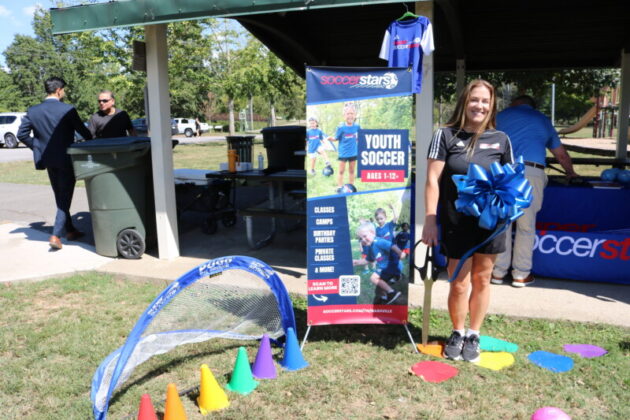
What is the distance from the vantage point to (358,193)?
3826 mm

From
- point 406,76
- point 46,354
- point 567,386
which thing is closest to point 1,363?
point 46,354

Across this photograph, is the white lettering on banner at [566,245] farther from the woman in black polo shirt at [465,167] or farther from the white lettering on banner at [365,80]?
the white lettering on banner at [365,80]

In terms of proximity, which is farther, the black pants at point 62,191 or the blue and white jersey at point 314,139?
the black pants at point 62,191

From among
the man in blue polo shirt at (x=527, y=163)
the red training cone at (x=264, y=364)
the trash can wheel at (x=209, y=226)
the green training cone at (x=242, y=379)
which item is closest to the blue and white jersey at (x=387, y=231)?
the red training cone at (x=264, y=364)

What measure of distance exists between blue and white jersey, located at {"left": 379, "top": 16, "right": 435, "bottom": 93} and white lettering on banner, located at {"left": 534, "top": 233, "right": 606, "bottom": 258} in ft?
6.78

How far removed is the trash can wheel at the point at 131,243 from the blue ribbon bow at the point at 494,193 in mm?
4076

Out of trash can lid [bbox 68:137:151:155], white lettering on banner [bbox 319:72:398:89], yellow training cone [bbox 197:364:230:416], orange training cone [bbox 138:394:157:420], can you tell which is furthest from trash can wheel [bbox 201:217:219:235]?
orange training cone [bbox 138:394:157:420]

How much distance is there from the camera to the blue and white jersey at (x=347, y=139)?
3.75 m

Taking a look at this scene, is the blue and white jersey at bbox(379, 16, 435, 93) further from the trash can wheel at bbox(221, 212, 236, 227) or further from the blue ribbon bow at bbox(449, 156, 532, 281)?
the trash can wheel at bbox(221, 212, 236, 227)

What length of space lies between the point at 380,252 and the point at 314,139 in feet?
3.00

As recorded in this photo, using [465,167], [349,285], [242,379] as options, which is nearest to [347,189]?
[349,285]

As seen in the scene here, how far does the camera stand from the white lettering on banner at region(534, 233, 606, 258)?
5.12m

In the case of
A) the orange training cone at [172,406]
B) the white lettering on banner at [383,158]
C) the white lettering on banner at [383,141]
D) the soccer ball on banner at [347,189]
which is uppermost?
the white lettering on banner at [383,141]

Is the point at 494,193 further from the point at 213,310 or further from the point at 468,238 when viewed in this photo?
the point at 213,310
